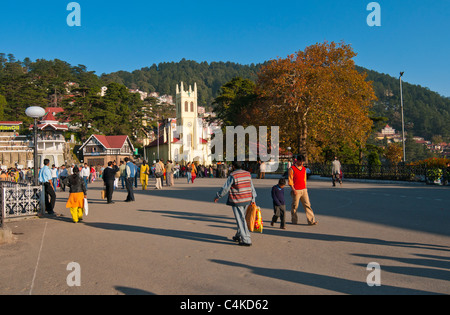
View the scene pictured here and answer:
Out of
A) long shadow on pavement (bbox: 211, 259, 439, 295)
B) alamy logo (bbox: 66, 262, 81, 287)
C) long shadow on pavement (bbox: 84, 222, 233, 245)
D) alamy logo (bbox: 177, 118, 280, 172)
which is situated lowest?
long shadow on pavement (bbox: 84, 222, 233, 245)

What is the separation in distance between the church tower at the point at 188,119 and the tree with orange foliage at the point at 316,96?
183 ft

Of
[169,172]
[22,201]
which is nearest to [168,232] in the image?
[22,201]

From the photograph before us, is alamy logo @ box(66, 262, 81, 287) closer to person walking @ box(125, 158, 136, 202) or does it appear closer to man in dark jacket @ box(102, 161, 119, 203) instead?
man in dark jacket @ box(102, 161, 119, 203)

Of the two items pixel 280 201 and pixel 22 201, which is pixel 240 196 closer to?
pixel 280 201

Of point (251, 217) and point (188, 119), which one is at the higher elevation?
point (188, 119)

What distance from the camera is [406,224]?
10008 mm

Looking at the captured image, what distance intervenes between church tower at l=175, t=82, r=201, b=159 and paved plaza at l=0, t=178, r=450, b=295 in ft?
268

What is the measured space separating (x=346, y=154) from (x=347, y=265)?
45.1 m

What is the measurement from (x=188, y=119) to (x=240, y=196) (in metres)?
91.5

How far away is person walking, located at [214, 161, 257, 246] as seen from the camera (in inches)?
310

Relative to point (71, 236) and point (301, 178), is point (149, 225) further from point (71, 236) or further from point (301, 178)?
point (301, 178)

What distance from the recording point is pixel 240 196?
26.1ft

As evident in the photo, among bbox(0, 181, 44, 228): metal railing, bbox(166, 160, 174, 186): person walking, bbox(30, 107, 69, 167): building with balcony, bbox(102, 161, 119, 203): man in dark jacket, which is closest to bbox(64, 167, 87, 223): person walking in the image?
bbox(0, 181, 44, 228): metal railing

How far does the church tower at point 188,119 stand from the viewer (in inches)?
3713
